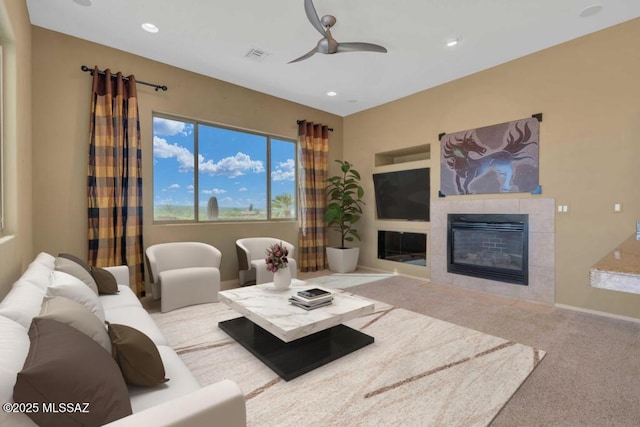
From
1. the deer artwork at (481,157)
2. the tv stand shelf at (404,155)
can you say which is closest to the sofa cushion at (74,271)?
the deer artwork at (481,157)

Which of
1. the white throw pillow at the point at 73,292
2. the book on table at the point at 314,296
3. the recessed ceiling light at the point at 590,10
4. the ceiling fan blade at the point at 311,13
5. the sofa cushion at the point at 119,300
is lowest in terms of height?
the sofa cushion at the point at 119,300

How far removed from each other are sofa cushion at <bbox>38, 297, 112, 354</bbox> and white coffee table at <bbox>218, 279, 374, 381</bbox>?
104 cm

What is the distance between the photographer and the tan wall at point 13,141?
216cm

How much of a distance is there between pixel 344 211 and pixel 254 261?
2.22m

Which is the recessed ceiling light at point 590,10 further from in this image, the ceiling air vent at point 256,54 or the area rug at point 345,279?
the area rug at point 345,279

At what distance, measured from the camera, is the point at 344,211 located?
5793 millimetres

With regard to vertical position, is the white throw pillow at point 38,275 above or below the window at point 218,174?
below

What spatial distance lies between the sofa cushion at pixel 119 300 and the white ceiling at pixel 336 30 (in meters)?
2.82

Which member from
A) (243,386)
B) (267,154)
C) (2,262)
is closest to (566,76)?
(267,154)

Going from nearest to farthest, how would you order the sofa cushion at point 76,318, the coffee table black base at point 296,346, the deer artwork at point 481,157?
the sofa cushion at point 76,318, the coffee table black base at point 296,346, the deer artwork at point 481,157

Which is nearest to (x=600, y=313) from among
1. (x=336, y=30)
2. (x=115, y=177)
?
(x=336, y=30)

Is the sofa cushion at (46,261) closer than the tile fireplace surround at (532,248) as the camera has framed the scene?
Yes

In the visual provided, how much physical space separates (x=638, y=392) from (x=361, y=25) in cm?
384

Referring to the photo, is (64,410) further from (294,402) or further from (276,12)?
(276,12)
